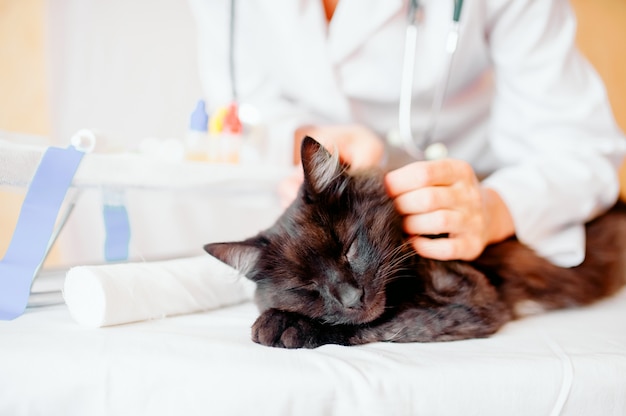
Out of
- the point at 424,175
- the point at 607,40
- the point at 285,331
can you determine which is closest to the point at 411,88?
the point at 424,175

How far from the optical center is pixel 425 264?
102 centimetres

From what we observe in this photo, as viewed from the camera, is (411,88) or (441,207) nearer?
(441,207)

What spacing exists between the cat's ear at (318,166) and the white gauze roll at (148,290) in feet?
0.90

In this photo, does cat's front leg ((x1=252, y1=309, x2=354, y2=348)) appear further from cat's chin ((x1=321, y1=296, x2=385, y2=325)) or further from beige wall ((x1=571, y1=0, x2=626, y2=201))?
beige wall ((x1=571, y1=0, x2=626, y2=201))

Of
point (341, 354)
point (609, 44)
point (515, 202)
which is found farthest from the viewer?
point (609, 44)

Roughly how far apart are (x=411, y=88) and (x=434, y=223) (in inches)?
20.4

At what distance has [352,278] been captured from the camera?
894 millimetres

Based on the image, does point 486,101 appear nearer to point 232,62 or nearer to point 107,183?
point 232,62

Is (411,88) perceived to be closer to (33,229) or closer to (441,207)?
(441,207)

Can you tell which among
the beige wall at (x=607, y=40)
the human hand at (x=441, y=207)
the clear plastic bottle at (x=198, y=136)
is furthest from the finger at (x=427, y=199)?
the beige wall at (x=607, y=40)

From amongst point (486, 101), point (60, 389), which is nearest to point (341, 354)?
point (60, 389)

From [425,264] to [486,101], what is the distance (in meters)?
0.80

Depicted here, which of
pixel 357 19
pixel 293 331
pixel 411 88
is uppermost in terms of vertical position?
pixel 357 19

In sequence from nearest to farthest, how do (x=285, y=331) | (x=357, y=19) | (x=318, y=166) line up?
(x=285, y=331), (x=318, y=166), (x=357, y=19)
